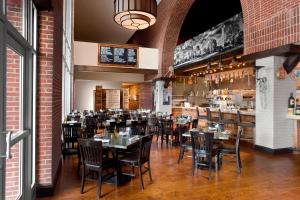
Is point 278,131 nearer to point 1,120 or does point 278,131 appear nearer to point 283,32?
point 283,32

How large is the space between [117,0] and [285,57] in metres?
4.59

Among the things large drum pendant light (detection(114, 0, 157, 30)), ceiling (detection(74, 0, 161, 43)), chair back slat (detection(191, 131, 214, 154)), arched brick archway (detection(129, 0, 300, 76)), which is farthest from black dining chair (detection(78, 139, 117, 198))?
ceiling (detection(74, 0, 161, 43))

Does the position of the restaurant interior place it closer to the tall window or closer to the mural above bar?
the mural above bar

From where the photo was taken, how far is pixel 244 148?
23.7ft

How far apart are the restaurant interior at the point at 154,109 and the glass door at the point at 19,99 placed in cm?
1

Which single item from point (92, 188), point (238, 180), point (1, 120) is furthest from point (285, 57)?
point (1, 120)

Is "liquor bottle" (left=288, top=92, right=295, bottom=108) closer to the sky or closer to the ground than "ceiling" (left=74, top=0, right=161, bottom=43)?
closer to the ground

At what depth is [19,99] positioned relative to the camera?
2.96 metres

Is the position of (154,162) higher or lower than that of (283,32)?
lower

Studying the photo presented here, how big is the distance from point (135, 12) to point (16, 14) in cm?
294

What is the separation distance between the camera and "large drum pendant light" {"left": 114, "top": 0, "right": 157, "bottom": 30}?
5148 mm

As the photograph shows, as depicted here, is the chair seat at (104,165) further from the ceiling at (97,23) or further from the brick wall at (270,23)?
the ceiling at (97,23)

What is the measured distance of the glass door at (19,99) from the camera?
2541 mm

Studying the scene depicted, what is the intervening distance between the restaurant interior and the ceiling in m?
0.10
